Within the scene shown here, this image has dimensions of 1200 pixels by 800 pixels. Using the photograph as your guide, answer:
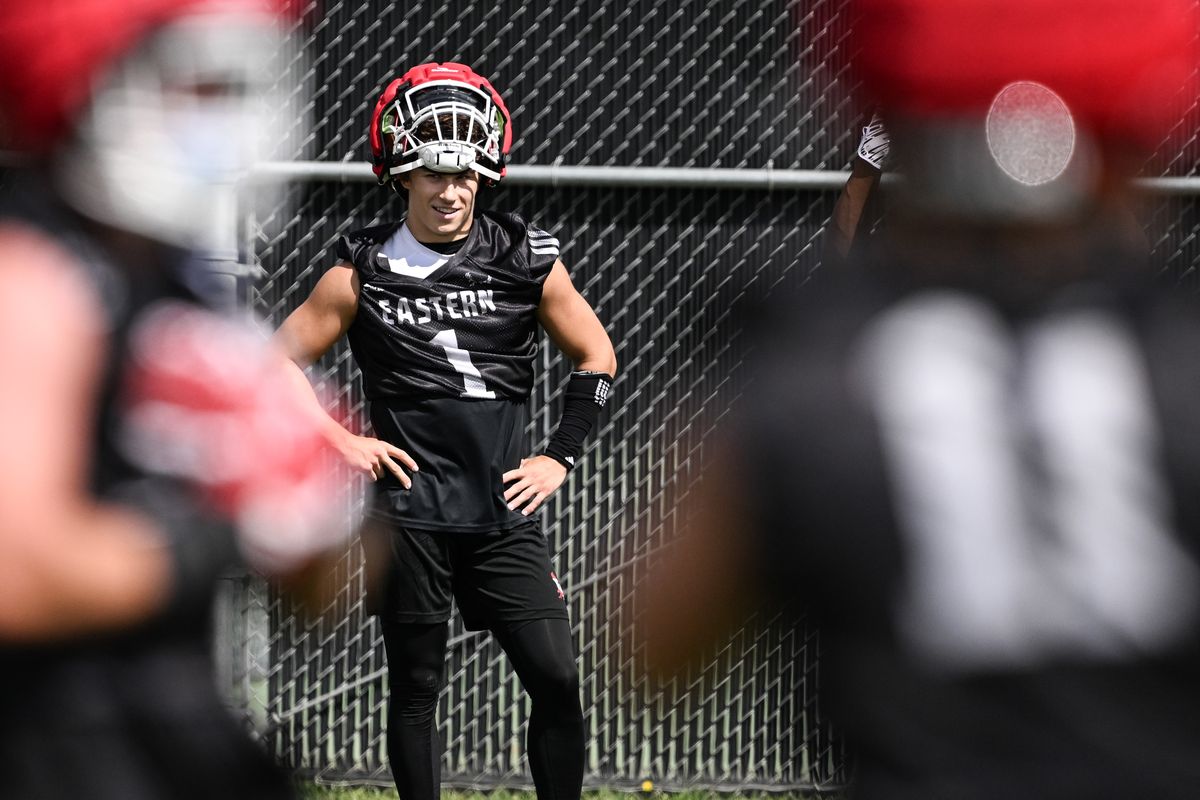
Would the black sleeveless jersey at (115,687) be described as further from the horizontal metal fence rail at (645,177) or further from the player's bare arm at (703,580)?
the horizontal metal fence rail at (645,177)

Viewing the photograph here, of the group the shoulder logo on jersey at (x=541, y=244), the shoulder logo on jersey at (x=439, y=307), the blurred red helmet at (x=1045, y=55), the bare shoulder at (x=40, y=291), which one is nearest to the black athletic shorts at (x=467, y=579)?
the shoulder logo on jersey at (x=439, y=307)

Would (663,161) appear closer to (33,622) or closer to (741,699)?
(741,699)

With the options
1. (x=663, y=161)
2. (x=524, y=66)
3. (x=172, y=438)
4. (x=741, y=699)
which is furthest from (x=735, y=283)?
(x=172, y=438)

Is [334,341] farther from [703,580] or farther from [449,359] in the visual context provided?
[703,580]

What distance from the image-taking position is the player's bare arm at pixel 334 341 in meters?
3.59

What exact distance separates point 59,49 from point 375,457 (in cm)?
210

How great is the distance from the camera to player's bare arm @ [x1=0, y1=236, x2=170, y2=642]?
1.42m

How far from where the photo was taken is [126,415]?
60.7 inches

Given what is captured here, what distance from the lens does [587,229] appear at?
16.1ft

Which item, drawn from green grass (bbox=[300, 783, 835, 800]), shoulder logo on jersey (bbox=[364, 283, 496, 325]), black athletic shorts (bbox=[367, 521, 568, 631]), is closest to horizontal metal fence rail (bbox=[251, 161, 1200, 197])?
shoulder logo on jersey (bbox=[364, 283, 496, 325])

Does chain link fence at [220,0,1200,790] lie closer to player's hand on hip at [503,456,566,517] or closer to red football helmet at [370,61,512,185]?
player's hand on hip at [503,456,566,517]

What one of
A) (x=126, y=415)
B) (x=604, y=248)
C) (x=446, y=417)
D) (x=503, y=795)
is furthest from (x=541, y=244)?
(x=126, y=415)

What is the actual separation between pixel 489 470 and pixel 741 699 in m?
1.79

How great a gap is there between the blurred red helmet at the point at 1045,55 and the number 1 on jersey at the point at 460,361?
2296 mm
